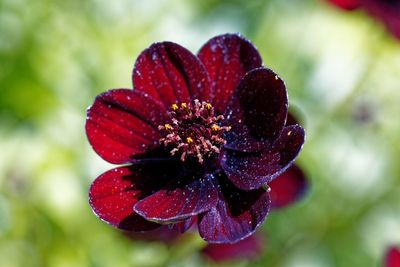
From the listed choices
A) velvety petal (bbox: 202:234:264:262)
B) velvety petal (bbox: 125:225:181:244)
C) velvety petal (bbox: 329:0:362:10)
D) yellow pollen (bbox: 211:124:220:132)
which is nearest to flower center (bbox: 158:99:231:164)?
yellow pollen (bbox: 211:124:220:132)

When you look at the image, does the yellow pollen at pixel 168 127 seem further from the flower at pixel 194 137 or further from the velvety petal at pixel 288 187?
the velvety petal at pixel 288 187

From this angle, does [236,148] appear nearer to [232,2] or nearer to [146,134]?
[146,134]

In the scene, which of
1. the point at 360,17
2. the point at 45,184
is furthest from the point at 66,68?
the point at 360,17

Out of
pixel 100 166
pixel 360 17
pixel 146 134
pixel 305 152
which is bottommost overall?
pixel 305 152

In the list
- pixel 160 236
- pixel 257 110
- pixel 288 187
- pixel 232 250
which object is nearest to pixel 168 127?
pixel 257 110

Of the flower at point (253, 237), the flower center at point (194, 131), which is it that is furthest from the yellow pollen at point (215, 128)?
the flower at point (253, 237)

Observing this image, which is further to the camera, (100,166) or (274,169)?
(100,166)
